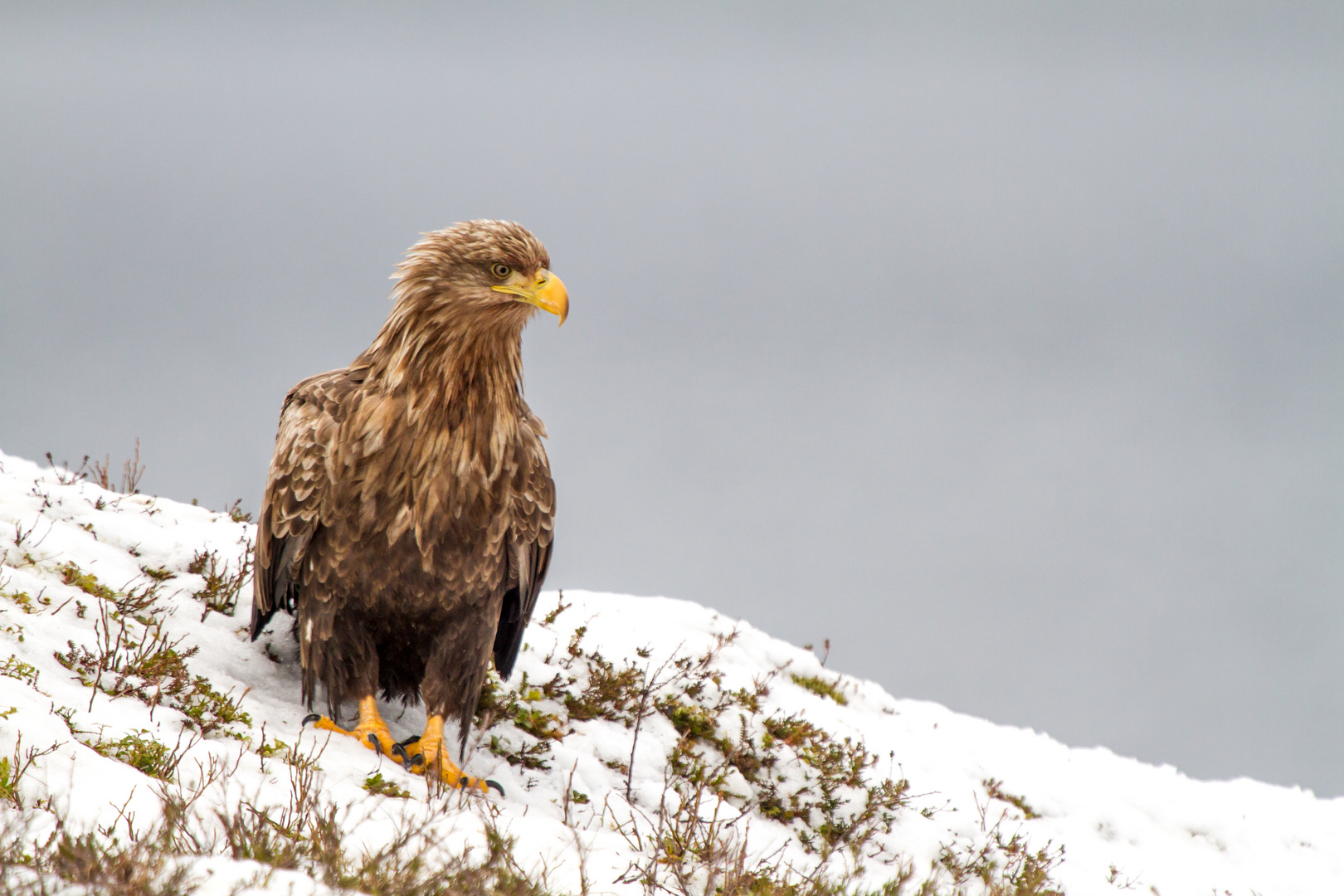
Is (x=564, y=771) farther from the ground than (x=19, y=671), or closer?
farther from the ground

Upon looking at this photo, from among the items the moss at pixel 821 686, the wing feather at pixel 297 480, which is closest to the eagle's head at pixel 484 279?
the wing feather at pixel 297 480

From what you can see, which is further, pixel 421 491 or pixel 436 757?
pixel 436 757

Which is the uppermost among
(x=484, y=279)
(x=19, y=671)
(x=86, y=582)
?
(x=484, y=279)

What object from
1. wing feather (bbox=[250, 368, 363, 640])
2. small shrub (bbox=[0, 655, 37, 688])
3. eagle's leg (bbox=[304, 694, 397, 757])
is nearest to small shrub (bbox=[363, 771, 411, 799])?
eagle's leg (bbox=[304, 694, 397, 757])

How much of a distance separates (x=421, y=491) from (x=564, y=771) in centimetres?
227

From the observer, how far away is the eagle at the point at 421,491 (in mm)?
5344

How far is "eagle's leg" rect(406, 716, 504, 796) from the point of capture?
534 cm

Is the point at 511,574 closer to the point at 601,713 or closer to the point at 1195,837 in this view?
the point at 601,713

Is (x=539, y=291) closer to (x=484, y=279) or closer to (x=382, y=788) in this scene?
(x=484, y=279)

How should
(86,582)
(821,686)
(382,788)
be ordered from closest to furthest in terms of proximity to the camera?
(382,788)
(86,582)
(821,686)

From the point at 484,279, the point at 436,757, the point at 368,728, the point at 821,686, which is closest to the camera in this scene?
the point at 484,279

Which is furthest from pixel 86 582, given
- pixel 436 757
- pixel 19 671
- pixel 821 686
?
pixel 821 686

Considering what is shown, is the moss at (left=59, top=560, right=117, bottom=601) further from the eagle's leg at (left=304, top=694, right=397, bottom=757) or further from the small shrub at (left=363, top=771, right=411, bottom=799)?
the small shrub at (left=363, top=771, right=411, bottom=799)

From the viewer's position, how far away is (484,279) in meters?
5.32
